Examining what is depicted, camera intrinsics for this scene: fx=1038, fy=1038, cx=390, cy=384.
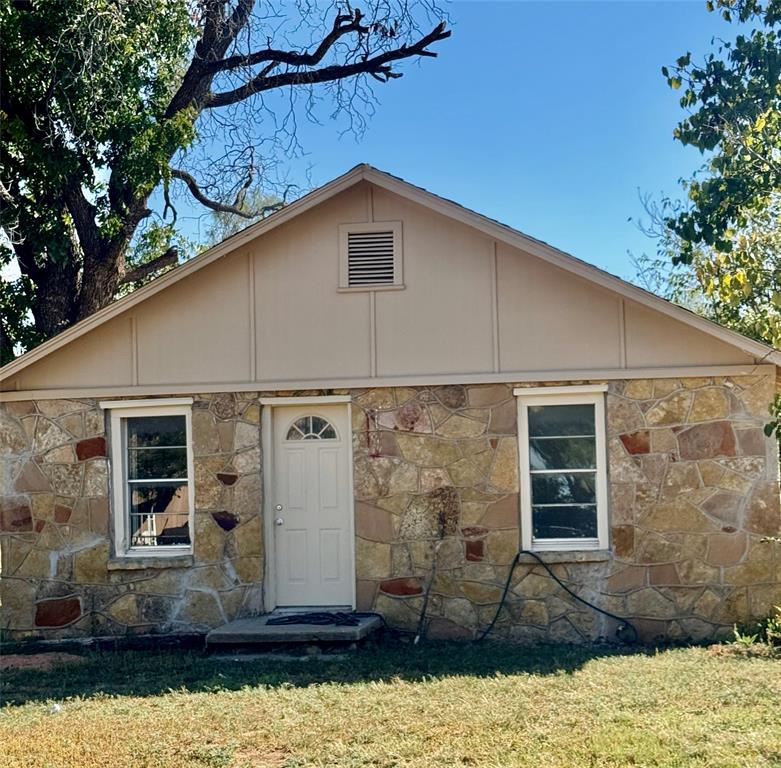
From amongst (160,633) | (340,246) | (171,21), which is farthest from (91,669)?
(171,21)

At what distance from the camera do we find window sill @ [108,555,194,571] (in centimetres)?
1080

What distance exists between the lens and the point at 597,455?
10312 millimetres

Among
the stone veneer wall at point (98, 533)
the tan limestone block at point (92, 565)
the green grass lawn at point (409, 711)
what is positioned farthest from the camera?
the tan limestone block at point (92, 565)

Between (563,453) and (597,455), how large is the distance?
0.34 metres

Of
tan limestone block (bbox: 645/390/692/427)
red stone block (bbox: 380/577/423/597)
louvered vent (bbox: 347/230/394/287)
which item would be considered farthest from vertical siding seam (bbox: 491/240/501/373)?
red stone block (bbox: 380/577/423/597)

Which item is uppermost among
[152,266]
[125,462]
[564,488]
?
[152,266]

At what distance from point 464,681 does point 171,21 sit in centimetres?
1079

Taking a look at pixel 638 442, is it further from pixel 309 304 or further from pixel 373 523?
pixel 309 304

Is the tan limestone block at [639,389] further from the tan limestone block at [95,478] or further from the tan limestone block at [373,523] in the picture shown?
the tan limestone block at [95,478]

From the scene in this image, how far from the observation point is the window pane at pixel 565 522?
34.0ft

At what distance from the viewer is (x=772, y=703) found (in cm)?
721

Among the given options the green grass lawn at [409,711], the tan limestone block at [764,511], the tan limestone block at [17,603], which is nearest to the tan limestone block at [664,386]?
the tan limestone block at [764,511]

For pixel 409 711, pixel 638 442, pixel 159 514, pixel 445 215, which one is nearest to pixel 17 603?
pixel 159 514

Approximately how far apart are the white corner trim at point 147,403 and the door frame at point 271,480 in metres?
0.85
